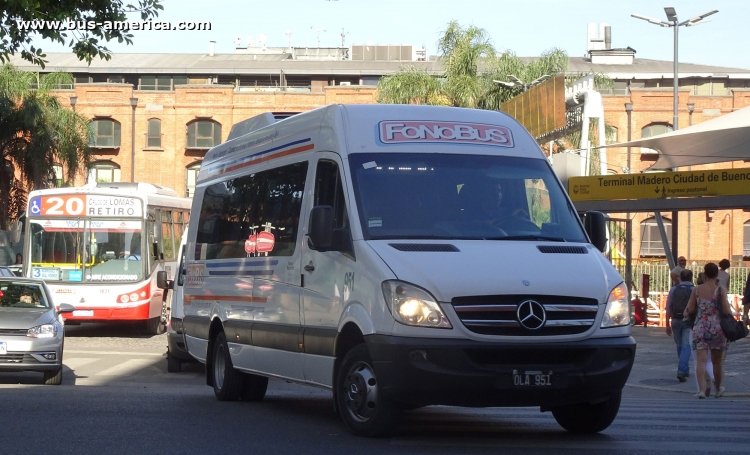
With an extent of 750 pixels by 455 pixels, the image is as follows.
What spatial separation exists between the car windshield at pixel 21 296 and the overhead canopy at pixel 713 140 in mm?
12280

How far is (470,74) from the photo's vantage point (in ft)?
198

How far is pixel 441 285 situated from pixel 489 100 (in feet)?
169

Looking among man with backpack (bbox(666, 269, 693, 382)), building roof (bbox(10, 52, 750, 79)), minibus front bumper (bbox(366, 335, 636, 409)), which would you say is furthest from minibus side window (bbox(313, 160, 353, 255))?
building roof (bbox(10, 52, 750, 79))

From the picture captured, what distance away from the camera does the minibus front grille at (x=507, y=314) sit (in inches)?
365

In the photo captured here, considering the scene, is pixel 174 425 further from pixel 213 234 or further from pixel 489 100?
pixel 489 100

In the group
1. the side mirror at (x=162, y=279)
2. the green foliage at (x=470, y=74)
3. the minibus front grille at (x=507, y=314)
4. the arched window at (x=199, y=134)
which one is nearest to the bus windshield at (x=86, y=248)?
the side mirror at (x=162, y=279)

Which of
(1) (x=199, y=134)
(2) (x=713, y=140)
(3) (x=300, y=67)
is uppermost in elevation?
(3) (x=300, y=67)

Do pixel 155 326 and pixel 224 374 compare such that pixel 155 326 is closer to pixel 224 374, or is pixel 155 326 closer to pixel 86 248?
pixel 86 248

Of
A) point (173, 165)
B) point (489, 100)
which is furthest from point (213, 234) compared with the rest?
point (173, 165)

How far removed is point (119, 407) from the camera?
12.2 meters

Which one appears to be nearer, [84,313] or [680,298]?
[680,298]

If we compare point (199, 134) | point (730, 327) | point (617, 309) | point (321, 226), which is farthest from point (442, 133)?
point (199, 134)

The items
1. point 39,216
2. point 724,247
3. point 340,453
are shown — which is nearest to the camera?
point 340,453

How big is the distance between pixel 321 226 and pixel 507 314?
1682 millimetres
